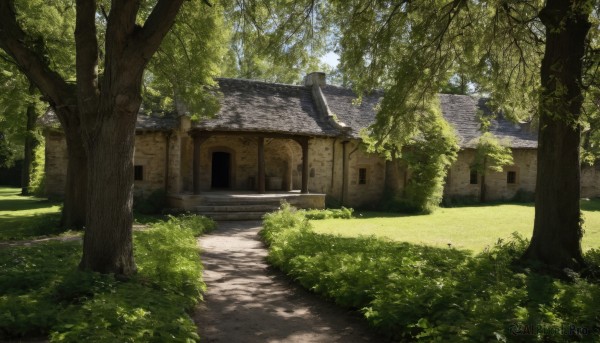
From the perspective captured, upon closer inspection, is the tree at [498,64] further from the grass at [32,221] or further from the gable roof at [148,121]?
the gable roof at [148,121]

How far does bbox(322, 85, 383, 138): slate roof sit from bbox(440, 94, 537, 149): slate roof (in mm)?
4846

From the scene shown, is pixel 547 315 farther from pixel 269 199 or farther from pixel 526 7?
pixel 269 199

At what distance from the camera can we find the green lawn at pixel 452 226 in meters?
12.2

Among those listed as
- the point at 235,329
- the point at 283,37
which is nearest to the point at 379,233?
the point at 283,37

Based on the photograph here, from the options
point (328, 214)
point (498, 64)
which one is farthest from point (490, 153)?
point (498, 64)

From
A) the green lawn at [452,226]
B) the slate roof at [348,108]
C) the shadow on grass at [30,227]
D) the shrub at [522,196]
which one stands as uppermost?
the slate roof at [348,108]

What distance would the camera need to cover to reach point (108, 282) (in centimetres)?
564

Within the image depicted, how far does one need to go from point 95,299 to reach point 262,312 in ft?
7.46

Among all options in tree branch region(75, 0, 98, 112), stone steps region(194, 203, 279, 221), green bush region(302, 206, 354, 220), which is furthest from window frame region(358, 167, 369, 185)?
tree branch region(75, 0, 98, 112)

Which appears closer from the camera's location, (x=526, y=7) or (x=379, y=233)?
(x=526, y=7)

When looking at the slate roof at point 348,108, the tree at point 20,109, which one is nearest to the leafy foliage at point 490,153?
the slate roof at point 348,108

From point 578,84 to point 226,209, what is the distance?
41.2 ft

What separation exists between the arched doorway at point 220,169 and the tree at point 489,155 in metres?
13.4

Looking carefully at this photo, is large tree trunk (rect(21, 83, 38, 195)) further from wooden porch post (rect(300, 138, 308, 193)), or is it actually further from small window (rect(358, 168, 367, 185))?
small window (rect(358, 168, 367, 185))
